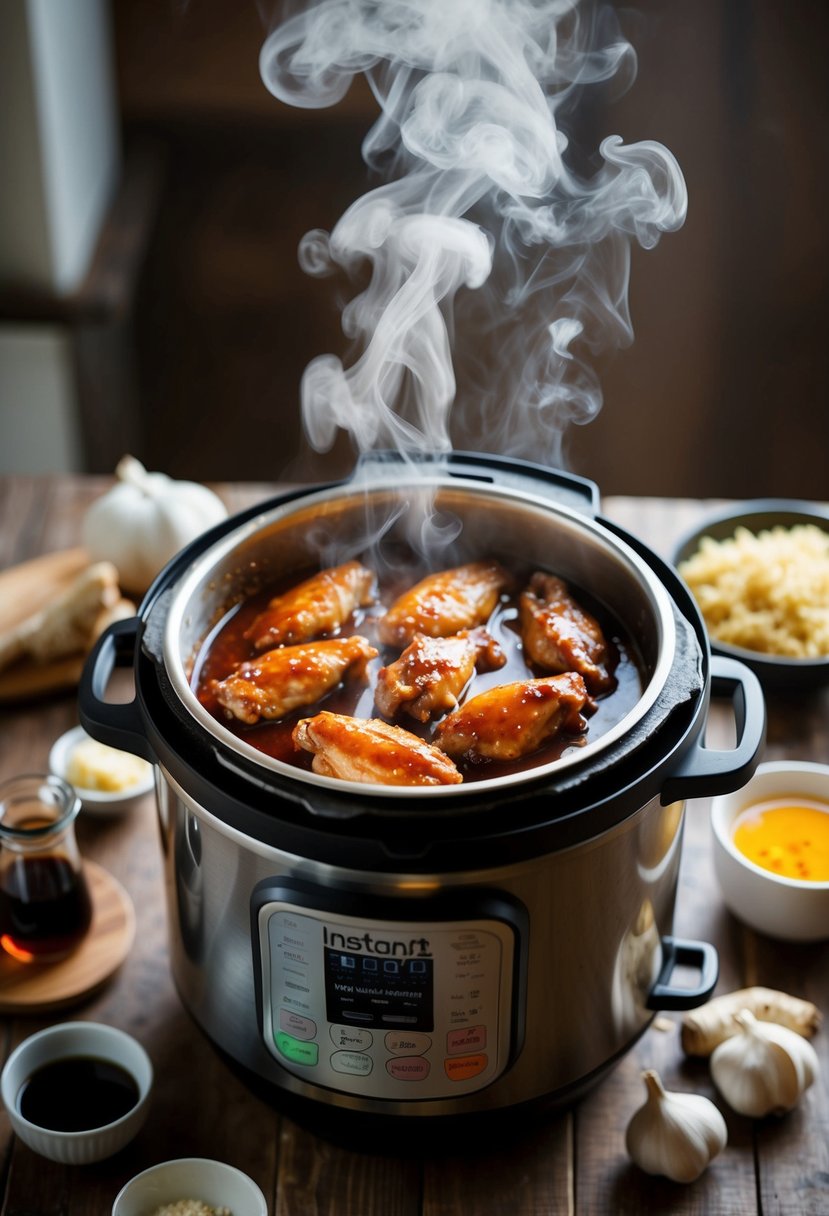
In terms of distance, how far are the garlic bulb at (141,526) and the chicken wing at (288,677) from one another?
2.82 feet

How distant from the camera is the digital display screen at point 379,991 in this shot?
1388 millimetres

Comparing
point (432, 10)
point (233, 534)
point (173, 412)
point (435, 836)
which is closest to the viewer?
point (435, 836)

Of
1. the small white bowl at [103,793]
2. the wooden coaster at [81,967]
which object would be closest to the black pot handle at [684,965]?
the wooden coaster at [81,967]

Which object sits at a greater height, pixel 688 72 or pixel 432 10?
pixel 432 10

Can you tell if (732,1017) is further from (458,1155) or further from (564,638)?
(564,638)

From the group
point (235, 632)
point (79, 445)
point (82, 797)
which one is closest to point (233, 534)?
point (235, 632)

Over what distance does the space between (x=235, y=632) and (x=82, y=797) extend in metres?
0.47

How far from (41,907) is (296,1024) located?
548 millimetres

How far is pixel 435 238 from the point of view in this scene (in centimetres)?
210

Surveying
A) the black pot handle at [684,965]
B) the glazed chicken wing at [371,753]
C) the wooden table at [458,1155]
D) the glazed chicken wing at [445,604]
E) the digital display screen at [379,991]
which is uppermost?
the glazed chicken wing at [371,753]

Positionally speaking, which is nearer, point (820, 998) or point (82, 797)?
point (820, 998)

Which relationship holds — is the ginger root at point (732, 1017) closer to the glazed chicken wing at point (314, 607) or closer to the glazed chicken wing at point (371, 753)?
the glazed chicken wing at point (371, 753)

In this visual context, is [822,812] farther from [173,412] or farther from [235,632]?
[173,412]

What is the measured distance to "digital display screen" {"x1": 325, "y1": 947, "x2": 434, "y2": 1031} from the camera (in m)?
1.39
